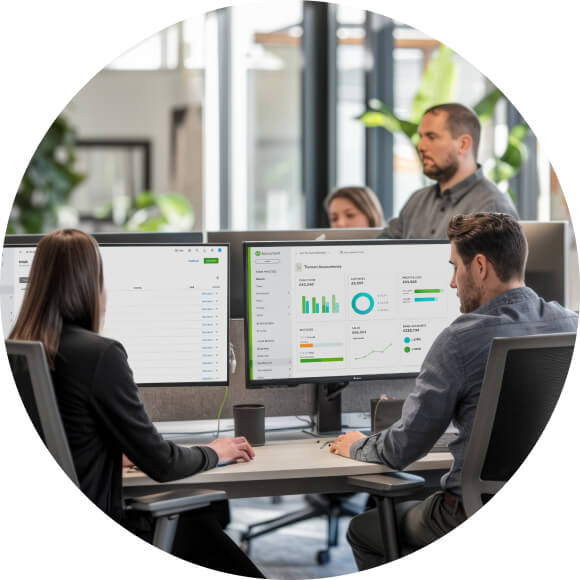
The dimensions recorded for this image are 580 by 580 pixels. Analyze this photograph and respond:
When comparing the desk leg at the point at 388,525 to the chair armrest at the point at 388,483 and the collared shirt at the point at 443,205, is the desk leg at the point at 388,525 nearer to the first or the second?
the chair armrest at the point at 388,483

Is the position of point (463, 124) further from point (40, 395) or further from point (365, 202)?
point (40, 395)

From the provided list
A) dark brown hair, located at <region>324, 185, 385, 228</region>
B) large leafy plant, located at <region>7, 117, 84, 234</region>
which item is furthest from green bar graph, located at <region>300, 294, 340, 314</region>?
large leafy plant, located at <region>7, 117, 84, 234</region>

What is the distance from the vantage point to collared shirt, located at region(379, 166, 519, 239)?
110 inches

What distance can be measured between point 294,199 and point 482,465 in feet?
13.4

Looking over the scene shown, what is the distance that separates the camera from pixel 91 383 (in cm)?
139

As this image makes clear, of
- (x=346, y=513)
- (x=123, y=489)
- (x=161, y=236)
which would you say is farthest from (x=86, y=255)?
(x=346, y=513)

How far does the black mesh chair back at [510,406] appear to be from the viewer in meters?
1.45

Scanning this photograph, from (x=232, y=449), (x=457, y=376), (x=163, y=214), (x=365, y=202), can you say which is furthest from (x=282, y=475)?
(x=163, y=214)

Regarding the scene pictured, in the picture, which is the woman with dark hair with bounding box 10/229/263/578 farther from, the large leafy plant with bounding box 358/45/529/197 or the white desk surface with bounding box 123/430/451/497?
the large leafy plant with bounding box 358/45/529/197

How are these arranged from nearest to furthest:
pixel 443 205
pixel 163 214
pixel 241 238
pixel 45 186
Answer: pixel 241 238 → pixel 443 205 → pixel 45 186 → pixel 163 214

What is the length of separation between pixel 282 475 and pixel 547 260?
98 centimetres

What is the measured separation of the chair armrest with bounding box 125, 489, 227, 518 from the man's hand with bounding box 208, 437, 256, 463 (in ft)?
0.51

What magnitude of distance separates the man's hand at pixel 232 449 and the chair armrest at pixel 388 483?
204 millimetres

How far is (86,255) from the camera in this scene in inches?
56.7
